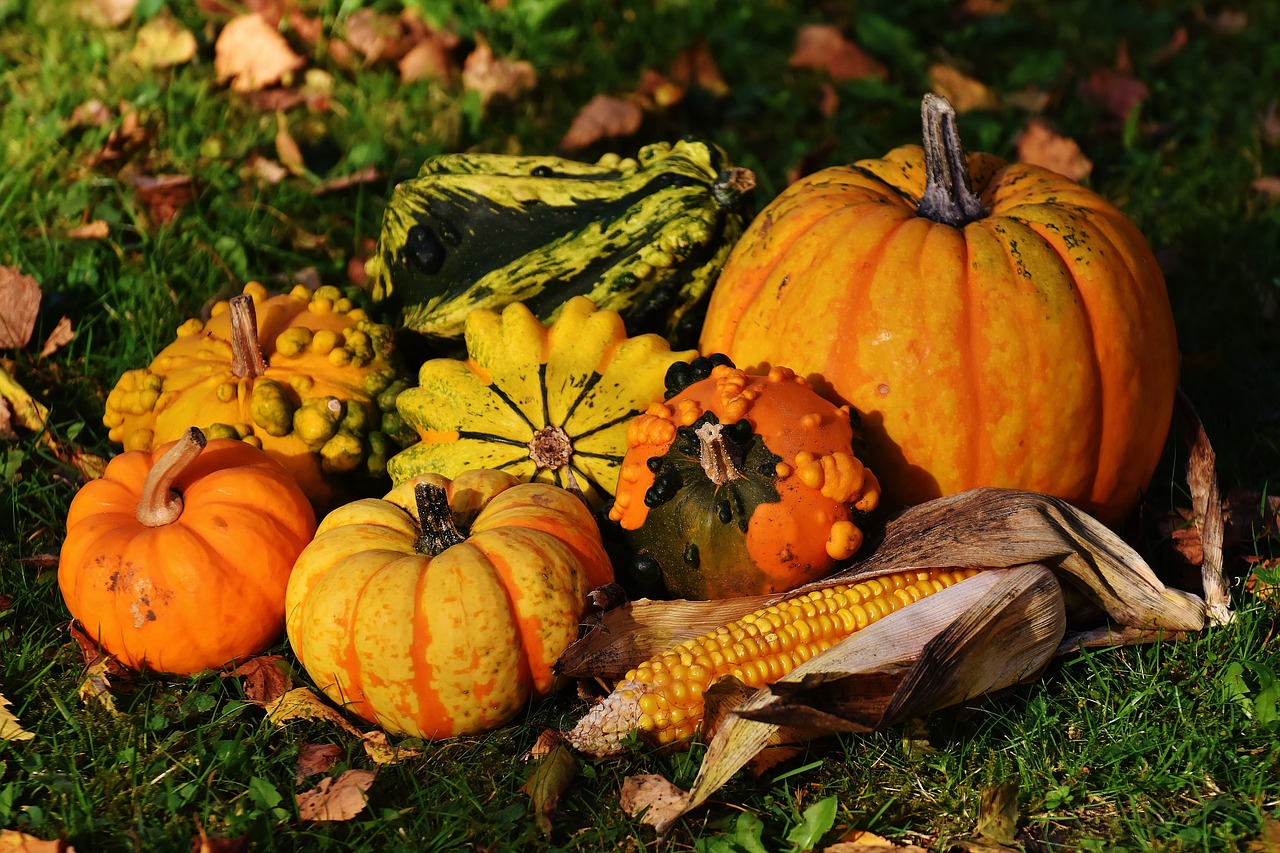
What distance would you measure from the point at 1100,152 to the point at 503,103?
2896mm

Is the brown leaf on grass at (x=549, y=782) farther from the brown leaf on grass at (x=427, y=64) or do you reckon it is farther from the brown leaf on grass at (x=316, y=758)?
the brown leaf on grass at (x=427, y=64)

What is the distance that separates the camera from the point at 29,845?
2627mm

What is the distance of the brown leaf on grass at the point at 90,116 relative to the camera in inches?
210

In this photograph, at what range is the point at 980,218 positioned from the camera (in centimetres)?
360

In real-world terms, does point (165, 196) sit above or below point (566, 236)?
below

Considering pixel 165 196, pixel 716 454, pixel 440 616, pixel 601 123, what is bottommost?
pixel 440 616

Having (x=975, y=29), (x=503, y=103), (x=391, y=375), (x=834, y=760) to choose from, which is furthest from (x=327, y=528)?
(x=975, y=29)

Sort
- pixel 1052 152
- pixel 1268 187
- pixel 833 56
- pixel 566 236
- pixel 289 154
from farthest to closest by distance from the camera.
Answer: pixel 833 56 < pixel 1052 152 < pixel 1268 187 < pixel 289 154 < pixel 566 236

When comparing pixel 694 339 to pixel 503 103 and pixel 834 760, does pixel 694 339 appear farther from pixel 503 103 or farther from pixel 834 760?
pixel 503 103

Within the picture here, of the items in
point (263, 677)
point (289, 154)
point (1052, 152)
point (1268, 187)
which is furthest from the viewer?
point (1052, 152)

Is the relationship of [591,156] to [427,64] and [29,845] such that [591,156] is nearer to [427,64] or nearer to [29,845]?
[427,64]

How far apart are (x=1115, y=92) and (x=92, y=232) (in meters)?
4.85

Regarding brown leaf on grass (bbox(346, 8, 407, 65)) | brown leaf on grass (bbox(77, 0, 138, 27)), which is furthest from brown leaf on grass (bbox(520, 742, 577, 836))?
brown leaf on grass (bbox(77, 0, 138, 27))

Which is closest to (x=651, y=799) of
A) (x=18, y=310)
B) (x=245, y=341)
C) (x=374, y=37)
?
(x=245, y=341)
